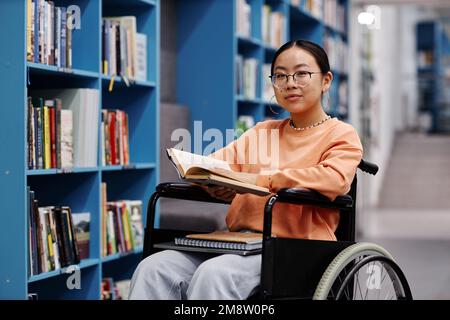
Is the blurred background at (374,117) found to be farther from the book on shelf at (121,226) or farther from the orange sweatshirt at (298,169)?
the orange sweatshirt at (298,169)

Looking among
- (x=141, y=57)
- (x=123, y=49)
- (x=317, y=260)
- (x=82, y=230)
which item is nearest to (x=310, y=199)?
(x=317, y=260)

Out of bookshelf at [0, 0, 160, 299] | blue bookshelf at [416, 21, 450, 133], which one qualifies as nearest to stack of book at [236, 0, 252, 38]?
bookshelf at [0, 0, 160, 299]

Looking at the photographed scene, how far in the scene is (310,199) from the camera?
195 cm

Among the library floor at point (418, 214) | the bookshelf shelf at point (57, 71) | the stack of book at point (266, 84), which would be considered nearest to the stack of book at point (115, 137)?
the bookshelf shelf at point (57, 71)

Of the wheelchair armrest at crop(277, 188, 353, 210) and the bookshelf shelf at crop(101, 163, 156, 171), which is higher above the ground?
the bookshelf shelf at crop(101, 163, 156, 171)

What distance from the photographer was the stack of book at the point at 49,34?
2.72 metres

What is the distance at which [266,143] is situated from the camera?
2.28 meters

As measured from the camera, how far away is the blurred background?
14.4ft

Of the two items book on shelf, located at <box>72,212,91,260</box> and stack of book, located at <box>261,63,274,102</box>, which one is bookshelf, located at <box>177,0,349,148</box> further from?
book on shelf, located at <box>72,212,91,260</box>

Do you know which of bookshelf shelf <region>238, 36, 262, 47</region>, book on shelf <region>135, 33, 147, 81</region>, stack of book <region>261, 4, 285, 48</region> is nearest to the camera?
book on shelf <region>135, 33, 147, 81</region>

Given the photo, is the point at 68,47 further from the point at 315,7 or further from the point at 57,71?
the point at 315,7

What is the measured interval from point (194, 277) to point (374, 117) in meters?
6.50

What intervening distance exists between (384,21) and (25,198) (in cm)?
850
